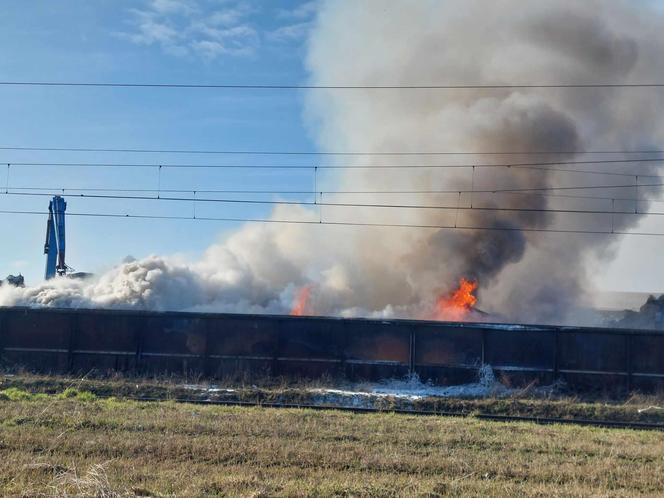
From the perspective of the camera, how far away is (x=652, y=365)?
19.6m

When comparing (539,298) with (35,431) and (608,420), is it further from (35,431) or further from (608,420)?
(35,431)

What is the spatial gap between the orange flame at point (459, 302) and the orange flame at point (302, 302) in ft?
26.5

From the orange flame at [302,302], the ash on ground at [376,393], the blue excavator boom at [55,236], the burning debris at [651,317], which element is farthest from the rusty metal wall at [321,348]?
the orange flame at [302,302]

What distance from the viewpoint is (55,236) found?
116 ft

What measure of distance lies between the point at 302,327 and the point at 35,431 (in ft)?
33.4

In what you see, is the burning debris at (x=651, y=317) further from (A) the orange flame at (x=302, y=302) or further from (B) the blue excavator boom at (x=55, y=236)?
(B) the blue excavator boom at (x=55, y=236)

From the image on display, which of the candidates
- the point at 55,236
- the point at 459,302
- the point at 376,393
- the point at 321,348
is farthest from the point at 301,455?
the point at 55,236

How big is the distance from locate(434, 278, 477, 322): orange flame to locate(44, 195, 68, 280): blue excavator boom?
62.9ft

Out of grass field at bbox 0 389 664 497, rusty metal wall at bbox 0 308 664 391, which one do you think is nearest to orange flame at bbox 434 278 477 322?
rusty metal wall at bbox 0 308 664 391

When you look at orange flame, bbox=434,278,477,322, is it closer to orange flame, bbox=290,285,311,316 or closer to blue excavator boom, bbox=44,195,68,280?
orange flame, bbox=290,285,311,316

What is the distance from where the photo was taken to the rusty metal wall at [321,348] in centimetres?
1977

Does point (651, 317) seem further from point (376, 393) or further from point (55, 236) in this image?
point (55, 236)

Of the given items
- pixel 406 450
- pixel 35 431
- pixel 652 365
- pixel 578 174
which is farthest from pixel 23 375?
pixel 578 174

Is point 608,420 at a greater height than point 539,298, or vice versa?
point 539,298
